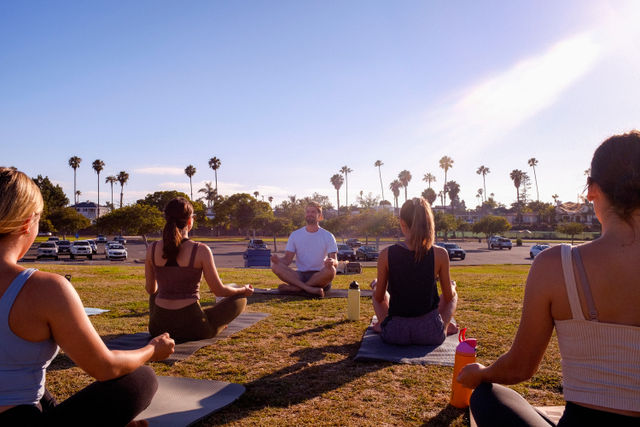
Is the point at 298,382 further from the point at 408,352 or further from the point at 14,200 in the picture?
the point at 14,200

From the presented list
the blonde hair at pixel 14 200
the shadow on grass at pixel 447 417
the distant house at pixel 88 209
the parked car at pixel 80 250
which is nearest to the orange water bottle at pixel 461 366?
the shadow on grass at pixel 447 417

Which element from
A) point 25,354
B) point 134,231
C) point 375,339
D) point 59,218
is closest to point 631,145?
point 25,354

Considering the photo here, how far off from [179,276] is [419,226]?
2306 mm

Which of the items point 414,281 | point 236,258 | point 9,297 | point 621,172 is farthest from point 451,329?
point 236,258

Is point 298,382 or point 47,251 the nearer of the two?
point 298,382

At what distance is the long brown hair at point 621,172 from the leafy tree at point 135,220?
130 feet

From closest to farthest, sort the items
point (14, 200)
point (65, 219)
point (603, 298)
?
point (603, 298)
point (14, 200)
point (65, 219)

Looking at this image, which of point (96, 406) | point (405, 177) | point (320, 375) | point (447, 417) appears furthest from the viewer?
point (405, 177)

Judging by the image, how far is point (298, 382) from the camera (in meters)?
3.53

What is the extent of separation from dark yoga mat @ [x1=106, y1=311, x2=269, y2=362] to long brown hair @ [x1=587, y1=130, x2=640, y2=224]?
12.0 feet

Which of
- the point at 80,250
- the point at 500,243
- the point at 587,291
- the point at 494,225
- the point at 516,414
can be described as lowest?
the point at 500,243

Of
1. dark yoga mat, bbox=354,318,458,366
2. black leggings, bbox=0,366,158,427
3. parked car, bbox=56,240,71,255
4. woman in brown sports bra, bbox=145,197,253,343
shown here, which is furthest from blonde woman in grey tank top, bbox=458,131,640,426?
parked car, bbox=56,240,71,255

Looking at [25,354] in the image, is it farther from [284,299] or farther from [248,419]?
[284,299]

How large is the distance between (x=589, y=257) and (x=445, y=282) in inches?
114
